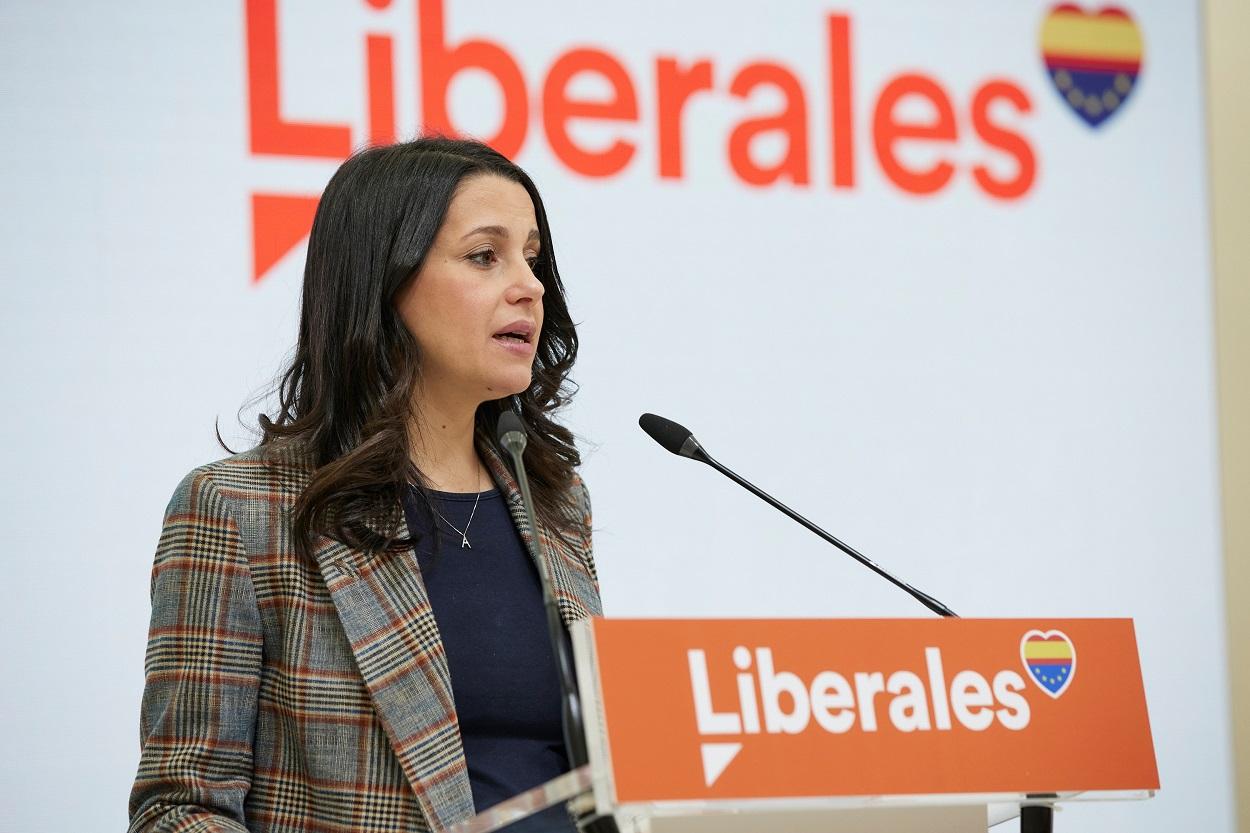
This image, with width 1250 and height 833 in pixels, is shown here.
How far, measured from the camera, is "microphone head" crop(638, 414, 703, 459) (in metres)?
1.86

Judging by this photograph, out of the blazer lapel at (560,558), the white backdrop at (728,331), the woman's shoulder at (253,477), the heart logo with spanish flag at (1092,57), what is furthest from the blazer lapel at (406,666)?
the heart logo with spanish flag at (1092,57)

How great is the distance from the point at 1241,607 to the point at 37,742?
276cm

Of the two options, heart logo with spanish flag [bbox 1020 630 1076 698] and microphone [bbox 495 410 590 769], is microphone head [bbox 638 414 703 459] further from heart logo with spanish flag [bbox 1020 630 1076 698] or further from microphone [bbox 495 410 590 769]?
heart logo with spanish flag [bbox 1020 630 1076 698]

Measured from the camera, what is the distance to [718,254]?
3.16m

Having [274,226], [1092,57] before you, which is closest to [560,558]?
[274,226]

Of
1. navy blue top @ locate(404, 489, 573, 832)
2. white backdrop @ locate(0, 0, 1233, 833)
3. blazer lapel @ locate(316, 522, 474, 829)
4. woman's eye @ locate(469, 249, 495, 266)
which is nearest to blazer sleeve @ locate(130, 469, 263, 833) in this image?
blazer lapel @ locate(316, 522, 474, 829)

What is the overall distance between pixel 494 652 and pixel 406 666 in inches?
5.6

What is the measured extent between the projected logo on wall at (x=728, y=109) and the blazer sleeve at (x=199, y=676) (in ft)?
3.77

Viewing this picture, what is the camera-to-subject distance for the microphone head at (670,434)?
1862 mm

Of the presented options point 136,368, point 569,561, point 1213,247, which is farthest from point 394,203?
point 1213,247

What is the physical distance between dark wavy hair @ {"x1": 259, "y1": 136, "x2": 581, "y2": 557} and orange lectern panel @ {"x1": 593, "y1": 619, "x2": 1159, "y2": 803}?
2.18ft

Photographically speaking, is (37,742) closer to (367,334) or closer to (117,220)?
(117,220)

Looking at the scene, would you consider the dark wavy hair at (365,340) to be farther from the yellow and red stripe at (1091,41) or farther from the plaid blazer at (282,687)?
the yellow and red stripe at (1091,41)

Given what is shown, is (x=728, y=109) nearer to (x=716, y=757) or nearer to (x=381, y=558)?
(x=381, y=558)
